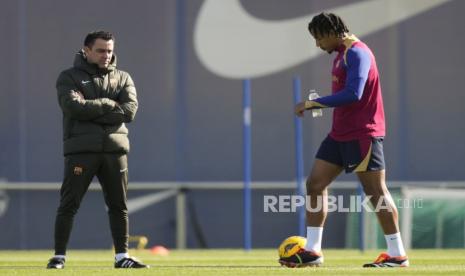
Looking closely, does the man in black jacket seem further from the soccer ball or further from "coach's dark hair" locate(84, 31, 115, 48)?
the soccer ball

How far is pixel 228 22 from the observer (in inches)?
679

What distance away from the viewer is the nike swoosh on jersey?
679 inches

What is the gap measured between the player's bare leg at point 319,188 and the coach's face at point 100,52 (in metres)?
1.85

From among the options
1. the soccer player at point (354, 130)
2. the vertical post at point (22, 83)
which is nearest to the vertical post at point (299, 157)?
the vertical post at point (22, 83)

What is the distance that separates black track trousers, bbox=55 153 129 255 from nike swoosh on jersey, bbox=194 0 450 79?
7716 mm

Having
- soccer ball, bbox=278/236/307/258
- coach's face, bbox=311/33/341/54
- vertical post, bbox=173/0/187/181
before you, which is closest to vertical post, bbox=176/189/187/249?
vertical post, bbox=173/0/187/181

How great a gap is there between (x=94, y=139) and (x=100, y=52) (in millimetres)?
683

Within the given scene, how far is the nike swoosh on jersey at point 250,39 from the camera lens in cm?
1723

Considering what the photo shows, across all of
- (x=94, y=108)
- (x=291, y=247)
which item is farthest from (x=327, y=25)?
(x=94, y=108)

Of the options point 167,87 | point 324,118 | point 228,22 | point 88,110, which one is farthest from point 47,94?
point 88,110

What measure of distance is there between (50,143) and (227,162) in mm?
2488

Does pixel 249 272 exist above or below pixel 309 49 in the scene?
below

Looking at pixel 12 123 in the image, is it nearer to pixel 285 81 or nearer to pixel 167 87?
pixel 167 87

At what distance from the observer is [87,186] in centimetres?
962
